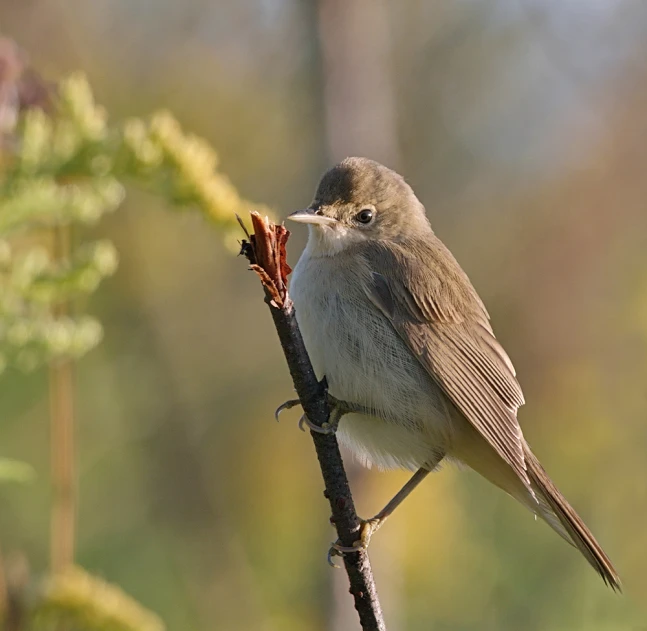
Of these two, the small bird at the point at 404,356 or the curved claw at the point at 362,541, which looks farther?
the small bird at the point at 404,356

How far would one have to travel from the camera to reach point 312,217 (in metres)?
2.92

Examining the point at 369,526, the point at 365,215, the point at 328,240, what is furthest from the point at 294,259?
the point at 369,526

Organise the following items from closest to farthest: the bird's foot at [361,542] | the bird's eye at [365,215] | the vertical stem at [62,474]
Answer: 1. the bird's foot at [361,542]
2. the vertical stem at [62,474]
3. the bird's eye at [365,215]

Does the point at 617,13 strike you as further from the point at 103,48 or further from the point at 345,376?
the point at 345,376

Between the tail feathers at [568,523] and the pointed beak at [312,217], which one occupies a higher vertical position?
the pointed beak at [312,217]

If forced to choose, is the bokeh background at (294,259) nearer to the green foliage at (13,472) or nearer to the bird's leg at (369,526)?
the bird's leg at (369,526)

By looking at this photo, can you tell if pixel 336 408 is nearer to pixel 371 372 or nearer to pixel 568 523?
pixel 371 372

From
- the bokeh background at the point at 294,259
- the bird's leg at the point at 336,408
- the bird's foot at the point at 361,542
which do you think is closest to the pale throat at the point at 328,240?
the bird's leg at the point at 336,408

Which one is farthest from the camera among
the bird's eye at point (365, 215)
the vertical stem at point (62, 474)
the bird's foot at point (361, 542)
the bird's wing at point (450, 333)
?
the bird's eye at point (365, 215)

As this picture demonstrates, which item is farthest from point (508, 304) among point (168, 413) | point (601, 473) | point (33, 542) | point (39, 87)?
point (39, 87)

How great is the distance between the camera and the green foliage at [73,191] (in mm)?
1767

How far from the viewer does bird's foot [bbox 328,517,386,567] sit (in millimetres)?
2031

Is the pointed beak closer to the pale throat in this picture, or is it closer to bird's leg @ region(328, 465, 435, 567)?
the pale throat

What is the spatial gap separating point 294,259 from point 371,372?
300 cm
